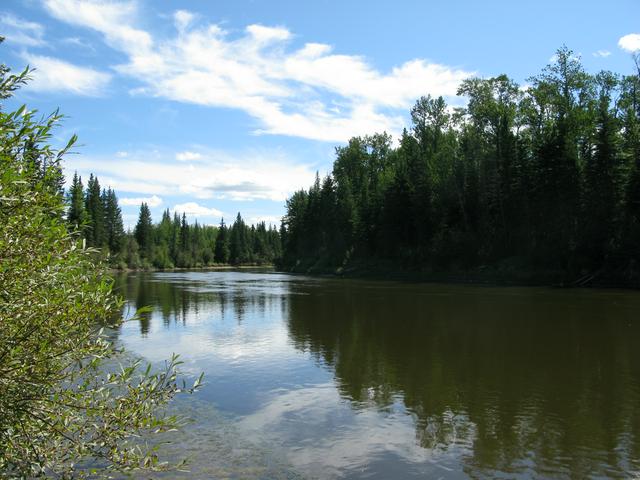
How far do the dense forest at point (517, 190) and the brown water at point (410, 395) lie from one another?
27932 millimetres

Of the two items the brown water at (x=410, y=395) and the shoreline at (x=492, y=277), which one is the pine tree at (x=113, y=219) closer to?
the shoreline at (x=492, y=277)

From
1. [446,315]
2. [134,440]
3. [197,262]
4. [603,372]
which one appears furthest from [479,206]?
[197,262]

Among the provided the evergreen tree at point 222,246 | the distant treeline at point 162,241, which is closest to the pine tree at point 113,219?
the distant treeline at point 162,241

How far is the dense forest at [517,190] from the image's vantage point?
53938 mm

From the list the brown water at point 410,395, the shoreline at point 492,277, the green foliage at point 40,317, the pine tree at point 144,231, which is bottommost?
the brown water at point 410,395

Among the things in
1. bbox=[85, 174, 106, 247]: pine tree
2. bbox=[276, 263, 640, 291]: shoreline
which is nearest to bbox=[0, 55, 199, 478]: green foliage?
bbox=[276, 263, 640, 291]: shoreline

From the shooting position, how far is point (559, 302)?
37.1 metres

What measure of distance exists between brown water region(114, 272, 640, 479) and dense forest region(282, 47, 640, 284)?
2793 cm

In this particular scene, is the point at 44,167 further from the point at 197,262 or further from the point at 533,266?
the point at 197,262

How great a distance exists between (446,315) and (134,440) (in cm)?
2389

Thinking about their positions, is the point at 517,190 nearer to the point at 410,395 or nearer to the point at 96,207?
the point at 410,395

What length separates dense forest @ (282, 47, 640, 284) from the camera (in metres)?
53.9

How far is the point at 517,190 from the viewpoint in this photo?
218 ft

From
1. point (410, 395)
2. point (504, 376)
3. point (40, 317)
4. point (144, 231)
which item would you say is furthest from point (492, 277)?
point (144, 231)
